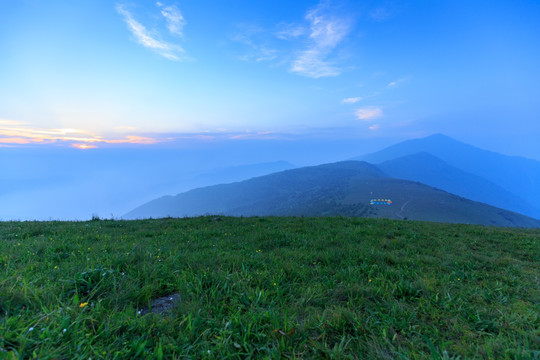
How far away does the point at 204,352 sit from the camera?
8.04ft

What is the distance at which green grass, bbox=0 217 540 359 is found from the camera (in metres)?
2.51

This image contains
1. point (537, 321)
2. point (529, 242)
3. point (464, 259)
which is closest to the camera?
point (537, 321)

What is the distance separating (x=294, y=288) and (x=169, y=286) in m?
2.36

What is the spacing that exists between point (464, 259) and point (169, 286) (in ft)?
25.1

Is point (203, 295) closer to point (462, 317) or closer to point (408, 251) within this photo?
point (462, 317)

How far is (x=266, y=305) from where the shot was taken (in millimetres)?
3500

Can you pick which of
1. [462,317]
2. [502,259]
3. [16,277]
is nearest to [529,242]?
[502,259]

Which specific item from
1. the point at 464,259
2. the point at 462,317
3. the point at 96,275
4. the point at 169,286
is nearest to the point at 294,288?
the point at 169,286

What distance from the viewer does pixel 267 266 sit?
4.98 m

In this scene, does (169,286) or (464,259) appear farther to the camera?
(464,259)

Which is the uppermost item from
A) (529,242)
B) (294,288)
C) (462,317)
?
(462,317)

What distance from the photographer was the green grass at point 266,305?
2514mm

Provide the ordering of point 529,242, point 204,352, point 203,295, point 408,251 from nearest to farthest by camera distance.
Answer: point 204,352 → point 203,295 → point 408,251 → point 529,242

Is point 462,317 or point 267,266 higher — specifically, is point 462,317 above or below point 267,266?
above
